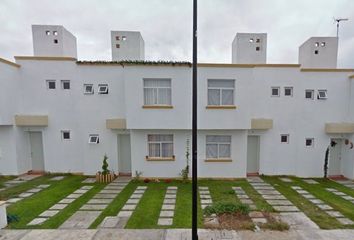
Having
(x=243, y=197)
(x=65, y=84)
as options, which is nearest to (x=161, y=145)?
(x=243, y=197)

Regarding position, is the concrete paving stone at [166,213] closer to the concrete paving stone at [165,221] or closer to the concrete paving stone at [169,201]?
the concrete paving stone at [165,221]

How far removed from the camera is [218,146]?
9.75 m

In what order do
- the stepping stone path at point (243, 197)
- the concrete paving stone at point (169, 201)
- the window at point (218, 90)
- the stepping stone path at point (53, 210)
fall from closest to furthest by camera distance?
the stepping stone path at point (53, 210) < the stepping stone path at point (243, 197) < the concrete paving stone at point (169, 201) < the window at point (218, 90)

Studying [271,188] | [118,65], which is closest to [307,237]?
[271,188]

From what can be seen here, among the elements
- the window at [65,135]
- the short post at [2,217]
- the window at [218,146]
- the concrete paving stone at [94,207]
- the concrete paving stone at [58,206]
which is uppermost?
the window at [65,135]

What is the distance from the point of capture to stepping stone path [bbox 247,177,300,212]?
251 inches

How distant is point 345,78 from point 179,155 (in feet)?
31.8

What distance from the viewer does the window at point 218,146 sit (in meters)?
9.73

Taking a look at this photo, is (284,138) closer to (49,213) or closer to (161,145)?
(161,145)

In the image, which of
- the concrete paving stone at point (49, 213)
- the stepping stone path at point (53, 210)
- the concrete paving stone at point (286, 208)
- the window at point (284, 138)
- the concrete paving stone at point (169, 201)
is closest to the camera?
the stepping stone path at point (53, 210)

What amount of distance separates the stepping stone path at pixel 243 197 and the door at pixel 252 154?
99.3 inches

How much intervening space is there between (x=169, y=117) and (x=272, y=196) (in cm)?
547

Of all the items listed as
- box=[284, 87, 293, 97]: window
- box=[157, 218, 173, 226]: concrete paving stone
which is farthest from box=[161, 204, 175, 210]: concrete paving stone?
box=[284, 87, 293, 97]: window

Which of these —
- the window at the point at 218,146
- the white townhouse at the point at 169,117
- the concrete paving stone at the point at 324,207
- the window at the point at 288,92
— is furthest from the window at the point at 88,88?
the concrete paving stone at the point at 324,207
